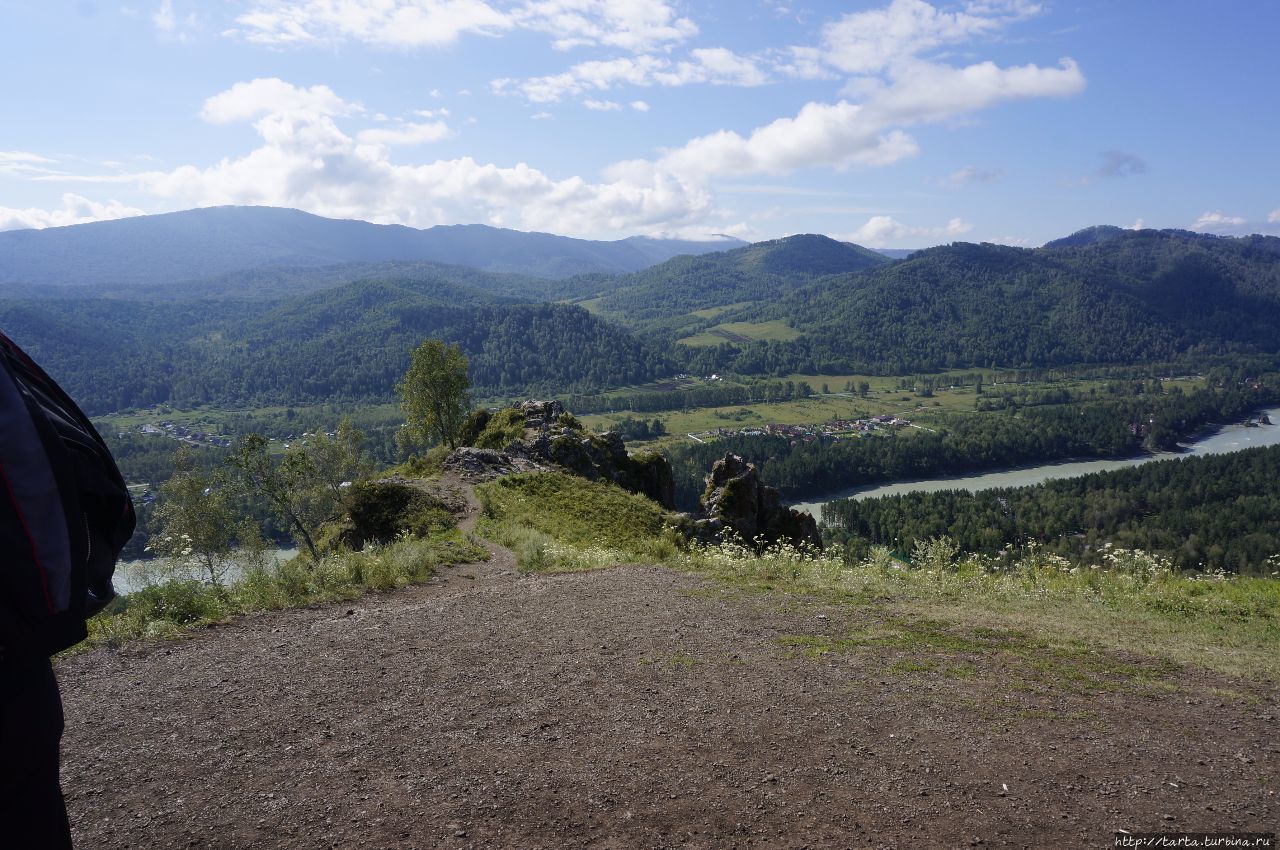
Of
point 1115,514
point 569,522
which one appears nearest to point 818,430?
point 1115,514

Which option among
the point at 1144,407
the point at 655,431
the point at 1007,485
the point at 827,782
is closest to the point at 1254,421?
the point at 1144,407

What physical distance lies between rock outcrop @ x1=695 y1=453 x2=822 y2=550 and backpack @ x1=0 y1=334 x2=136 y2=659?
940 inches

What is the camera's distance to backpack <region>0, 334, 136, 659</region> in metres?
2.22

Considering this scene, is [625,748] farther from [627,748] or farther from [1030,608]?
[1030,608]

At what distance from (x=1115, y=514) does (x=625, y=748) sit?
11179cm

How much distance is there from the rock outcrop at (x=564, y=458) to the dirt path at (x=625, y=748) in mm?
21687

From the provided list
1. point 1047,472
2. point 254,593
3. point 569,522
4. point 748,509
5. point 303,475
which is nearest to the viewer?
point 254,593

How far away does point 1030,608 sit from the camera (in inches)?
462

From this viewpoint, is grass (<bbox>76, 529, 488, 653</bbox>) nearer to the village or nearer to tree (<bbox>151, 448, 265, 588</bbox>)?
tree (<bbox>151, 448, 265, 588</bbox>)

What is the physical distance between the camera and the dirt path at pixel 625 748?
5.66 metres

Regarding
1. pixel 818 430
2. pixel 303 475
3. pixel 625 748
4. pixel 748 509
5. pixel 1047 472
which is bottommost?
pixel 1047 472

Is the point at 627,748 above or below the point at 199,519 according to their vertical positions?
above

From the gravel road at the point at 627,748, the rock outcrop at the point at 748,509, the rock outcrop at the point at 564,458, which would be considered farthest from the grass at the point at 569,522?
the gravel road at the point at 627,748

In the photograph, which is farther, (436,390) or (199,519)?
(436,390)
